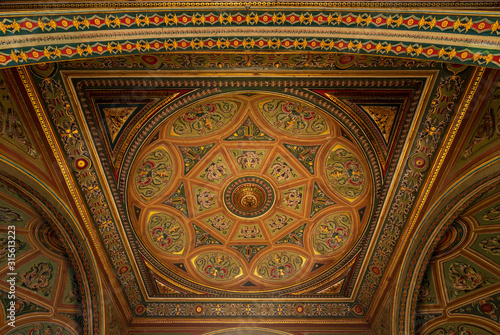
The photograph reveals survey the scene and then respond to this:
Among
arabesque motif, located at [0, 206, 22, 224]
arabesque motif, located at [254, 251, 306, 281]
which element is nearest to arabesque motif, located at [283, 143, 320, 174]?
arabesque motif, located at [254, 251, 306, 281]

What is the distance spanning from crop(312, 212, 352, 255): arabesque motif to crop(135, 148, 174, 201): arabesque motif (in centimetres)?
359

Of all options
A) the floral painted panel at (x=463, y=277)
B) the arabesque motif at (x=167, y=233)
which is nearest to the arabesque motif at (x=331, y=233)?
the floral painted panel at (x=463, y=277)

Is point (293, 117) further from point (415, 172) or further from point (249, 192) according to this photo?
point (415, 172)

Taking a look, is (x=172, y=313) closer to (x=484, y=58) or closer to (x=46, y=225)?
(x=46, y=225)

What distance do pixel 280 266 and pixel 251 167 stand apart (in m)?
2.79

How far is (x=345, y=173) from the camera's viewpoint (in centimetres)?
776

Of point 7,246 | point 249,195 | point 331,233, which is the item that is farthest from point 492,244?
point 7,246

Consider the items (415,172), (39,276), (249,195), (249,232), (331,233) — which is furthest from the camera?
(249,232)

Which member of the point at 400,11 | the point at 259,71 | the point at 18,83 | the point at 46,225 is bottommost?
the point at 46,225

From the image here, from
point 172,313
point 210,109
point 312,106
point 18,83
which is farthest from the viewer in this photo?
point 172,313

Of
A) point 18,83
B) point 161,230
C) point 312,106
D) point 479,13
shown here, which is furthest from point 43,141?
point 479,13

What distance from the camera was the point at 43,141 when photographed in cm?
592

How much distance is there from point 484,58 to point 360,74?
212cm

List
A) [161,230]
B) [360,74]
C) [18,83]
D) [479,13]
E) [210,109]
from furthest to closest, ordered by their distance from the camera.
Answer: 1. [161,230]
2. [210,109]
3. [360,74]
4. [18,83]
5. [479,13]
